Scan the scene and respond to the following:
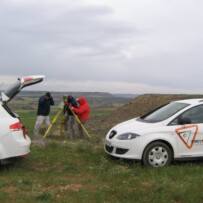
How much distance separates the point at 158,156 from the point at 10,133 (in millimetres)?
3156

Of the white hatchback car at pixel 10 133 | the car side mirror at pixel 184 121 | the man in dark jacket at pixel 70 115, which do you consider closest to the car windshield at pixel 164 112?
the car side mirror at pixel 184 121

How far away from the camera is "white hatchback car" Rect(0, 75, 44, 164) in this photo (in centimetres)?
817

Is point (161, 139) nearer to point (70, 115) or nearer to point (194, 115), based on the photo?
point (194, 115)

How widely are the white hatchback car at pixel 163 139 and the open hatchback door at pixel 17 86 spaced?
7.24 feet

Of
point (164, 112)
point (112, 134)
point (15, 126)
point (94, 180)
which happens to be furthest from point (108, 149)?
point (15, 126)

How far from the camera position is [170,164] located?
30.3ft

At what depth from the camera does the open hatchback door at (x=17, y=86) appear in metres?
8.66

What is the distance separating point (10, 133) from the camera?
8234 millimetres

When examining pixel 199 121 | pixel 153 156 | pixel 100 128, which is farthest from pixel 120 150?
pixel 100 128

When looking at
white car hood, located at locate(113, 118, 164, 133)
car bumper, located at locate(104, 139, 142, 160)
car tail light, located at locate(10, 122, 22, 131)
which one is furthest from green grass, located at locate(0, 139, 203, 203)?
car tail light, located at locate(10, 122, 22, 131)

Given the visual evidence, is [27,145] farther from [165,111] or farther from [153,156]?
[165,111]

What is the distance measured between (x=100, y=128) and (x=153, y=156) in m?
10.5

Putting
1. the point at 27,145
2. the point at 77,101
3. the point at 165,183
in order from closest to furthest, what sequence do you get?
the point at 165,183 → the point at 27,145 → the point at 77,101

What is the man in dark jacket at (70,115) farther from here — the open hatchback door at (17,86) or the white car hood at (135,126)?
the open hatchback door at (17,86)
